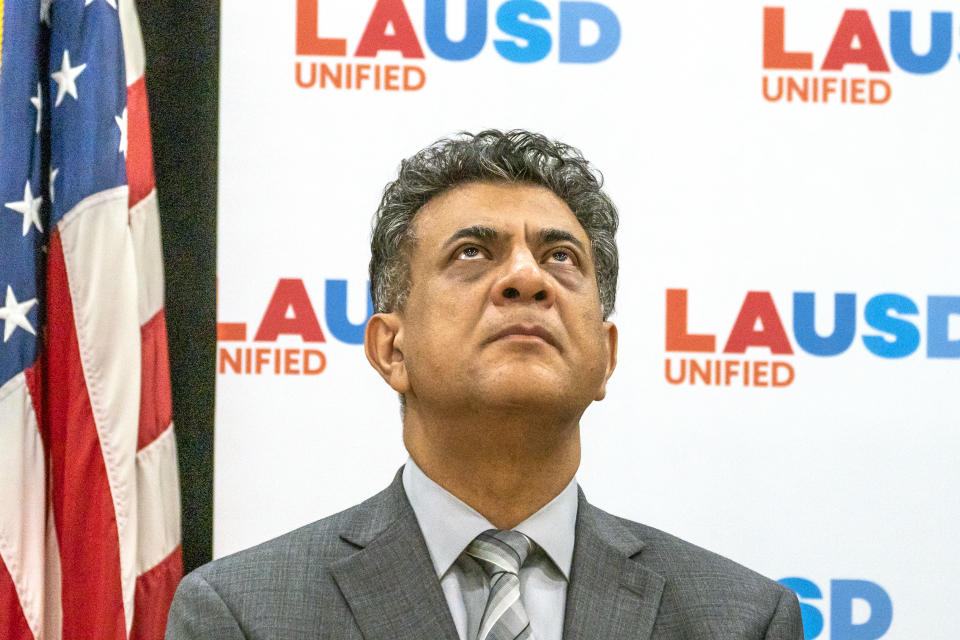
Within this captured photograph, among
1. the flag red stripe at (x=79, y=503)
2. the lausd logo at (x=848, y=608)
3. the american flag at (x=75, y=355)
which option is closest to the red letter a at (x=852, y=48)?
the lausd logo at (x=848, y=608)

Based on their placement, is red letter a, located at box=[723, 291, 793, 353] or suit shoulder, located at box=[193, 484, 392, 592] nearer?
suit shoulder, located at box=[193, 484, 392, 592]

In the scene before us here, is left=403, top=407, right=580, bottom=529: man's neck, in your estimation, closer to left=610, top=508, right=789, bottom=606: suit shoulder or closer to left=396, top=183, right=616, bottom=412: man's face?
left=396, top=183, right=616, bottom=412: man's face

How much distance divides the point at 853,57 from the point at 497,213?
1.56 meters

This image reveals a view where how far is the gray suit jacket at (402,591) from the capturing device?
1.81m

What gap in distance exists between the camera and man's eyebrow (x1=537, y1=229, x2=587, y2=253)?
2068mm

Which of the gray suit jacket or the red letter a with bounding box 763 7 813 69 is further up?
the red letter a with bounding box 763 7 813 69

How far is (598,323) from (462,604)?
60 centimetres

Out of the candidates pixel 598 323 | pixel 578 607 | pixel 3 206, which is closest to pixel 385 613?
pixel 578 607

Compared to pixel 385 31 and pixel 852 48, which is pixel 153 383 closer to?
pixel 385 31

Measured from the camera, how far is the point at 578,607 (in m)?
1.86

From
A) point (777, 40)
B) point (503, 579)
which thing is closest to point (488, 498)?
point (503, 579)

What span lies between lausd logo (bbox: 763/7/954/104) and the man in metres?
1.20

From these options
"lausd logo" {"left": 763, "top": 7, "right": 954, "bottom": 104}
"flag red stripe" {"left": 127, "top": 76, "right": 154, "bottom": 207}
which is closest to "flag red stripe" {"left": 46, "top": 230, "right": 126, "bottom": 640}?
"flag red stripe" {"left": 127, "top": 76, "right": 154, "bottom": 207}

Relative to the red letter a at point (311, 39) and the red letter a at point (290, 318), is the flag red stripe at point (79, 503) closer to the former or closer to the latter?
the red letter a at point (290, 318)
